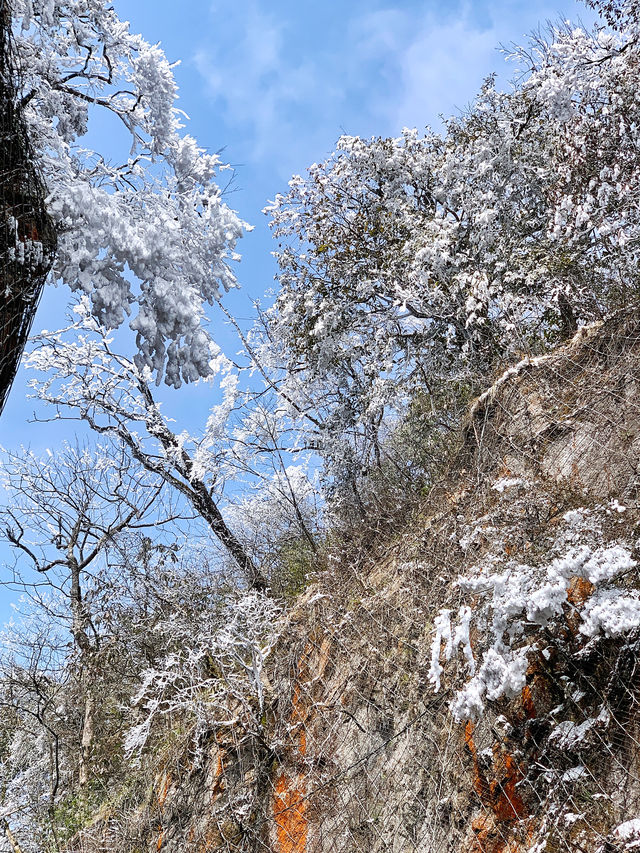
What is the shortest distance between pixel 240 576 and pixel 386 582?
14.4 feet

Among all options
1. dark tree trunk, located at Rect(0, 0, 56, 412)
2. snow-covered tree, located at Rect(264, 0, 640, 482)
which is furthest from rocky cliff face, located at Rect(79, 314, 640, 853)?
dark tree trunk, located at Rect(0, 0, 56, 412)

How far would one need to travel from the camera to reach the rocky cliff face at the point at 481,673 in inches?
167

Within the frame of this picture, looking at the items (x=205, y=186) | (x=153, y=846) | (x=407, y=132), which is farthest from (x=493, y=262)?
(x=153, y=846)

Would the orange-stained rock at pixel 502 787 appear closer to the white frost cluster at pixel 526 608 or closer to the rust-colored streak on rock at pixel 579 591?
the white frost cluster at pixel 526 608

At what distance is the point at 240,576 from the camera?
1082 centimetres

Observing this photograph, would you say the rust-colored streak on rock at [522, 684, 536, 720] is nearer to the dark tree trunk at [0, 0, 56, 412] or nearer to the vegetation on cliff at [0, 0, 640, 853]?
the vegetation on cliff at [0, 0, 640, 853]

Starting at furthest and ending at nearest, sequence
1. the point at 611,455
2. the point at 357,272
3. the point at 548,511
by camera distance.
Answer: the point at 357,272, the point at 611,455, the point at 548,511

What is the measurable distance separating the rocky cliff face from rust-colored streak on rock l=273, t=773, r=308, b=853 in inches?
0.7

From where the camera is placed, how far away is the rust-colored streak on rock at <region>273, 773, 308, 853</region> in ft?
19.9

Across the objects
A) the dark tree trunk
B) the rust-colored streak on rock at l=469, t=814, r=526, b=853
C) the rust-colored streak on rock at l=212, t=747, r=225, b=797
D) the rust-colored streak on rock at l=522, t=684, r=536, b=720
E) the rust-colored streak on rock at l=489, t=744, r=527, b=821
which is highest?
the dark tree trunk

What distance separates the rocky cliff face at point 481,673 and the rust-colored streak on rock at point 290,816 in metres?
0.02

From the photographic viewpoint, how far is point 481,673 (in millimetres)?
4402

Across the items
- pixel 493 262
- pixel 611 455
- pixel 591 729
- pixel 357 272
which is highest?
pixel 357 272

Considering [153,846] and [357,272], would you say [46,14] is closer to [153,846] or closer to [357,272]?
[357,272]
